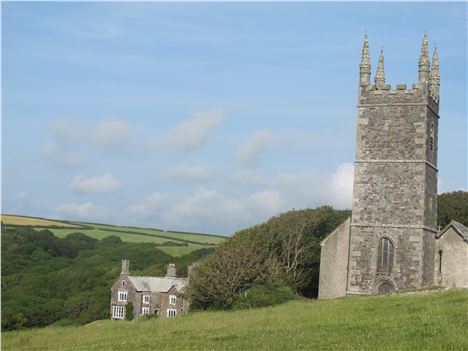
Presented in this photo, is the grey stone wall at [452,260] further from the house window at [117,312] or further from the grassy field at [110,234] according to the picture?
the grassy field at [110,234]

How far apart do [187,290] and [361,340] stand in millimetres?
31653

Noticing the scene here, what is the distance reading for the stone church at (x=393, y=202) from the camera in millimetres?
42375

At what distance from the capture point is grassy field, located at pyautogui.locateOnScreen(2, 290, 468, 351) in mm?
19488

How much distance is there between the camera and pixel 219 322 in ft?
101

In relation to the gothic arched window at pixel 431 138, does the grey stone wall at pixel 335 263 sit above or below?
below

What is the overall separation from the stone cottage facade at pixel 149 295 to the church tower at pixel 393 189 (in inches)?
1491

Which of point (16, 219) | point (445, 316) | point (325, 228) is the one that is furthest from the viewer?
point (16, 219)

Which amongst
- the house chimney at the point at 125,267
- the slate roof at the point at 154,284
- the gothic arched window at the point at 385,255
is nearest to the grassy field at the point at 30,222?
the house chimney at the point at 125,267

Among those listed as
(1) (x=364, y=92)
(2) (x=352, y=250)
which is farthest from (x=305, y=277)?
(1) (x=364, y=92)

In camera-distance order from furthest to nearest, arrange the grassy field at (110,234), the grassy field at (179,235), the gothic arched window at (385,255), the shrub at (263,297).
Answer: the grassy field at (179,235), the grassy field at (110,234), the shrub at (263,297), the gothic arched window at (385,255)

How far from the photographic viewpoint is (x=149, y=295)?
79.9 metres

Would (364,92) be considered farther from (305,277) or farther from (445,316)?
(445,316)

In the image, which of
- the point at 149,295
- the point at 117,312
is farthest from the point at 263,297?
the point at 117,312

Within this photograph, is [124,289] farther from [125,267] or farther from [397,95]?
[397,95]
